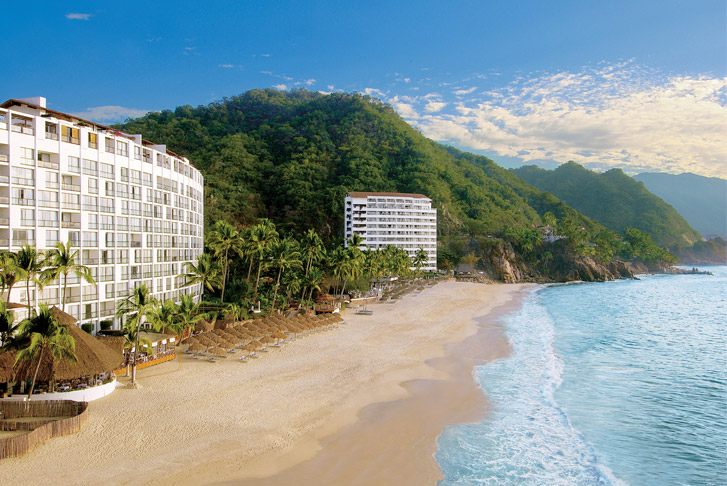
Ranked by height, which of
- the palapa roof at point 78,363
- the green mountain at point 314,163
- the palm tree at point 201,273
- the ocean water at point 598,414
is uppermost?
the green mountain at point 314,163

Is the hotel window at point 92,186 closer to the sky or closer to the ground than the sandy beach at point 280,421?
closer to the sky

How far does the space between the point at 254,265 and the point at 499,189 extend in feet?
388

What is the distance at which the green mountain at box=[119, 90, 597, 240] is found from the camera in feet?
308

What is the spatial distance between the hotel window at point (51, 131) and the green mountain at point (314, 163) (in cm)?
4812

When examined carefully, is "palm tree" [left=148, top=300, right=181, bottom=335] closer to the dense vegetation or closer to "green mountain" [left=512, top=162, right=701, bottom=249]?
the dense vegetation

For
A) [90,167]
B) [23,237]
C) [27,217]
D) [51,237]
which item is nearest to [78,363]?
[23,237]

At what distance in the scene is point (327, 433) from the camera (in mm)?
17734

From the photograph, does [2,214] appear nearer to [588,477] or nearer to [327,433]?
[327,433]

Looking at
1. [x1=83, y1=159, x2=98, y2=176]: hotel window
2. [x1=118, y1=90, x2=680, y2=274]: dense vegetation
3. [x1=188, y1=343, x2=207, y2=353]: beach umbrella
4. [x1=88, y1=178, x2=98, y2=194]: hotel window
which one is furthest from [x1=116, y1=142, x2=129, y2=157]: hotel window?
[x1=118, y1=90, x2=680, y2=274]: dense vegetation

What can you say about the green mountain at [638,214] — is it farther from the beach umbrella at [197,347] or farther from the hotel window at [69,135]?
the hotel window at [69,135]

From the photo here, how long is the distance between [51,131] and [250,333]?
18193mm

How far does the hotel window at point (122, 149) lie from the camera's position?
32.6 meters

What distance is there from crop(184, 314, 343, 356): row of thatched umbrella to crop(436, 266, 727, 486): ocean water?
578 inches

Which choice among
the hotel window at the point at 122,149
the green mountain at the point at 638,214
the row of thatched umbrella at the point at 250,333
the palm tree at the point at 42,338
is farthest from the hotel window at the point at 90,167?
the green mountain at the point at 638,214
